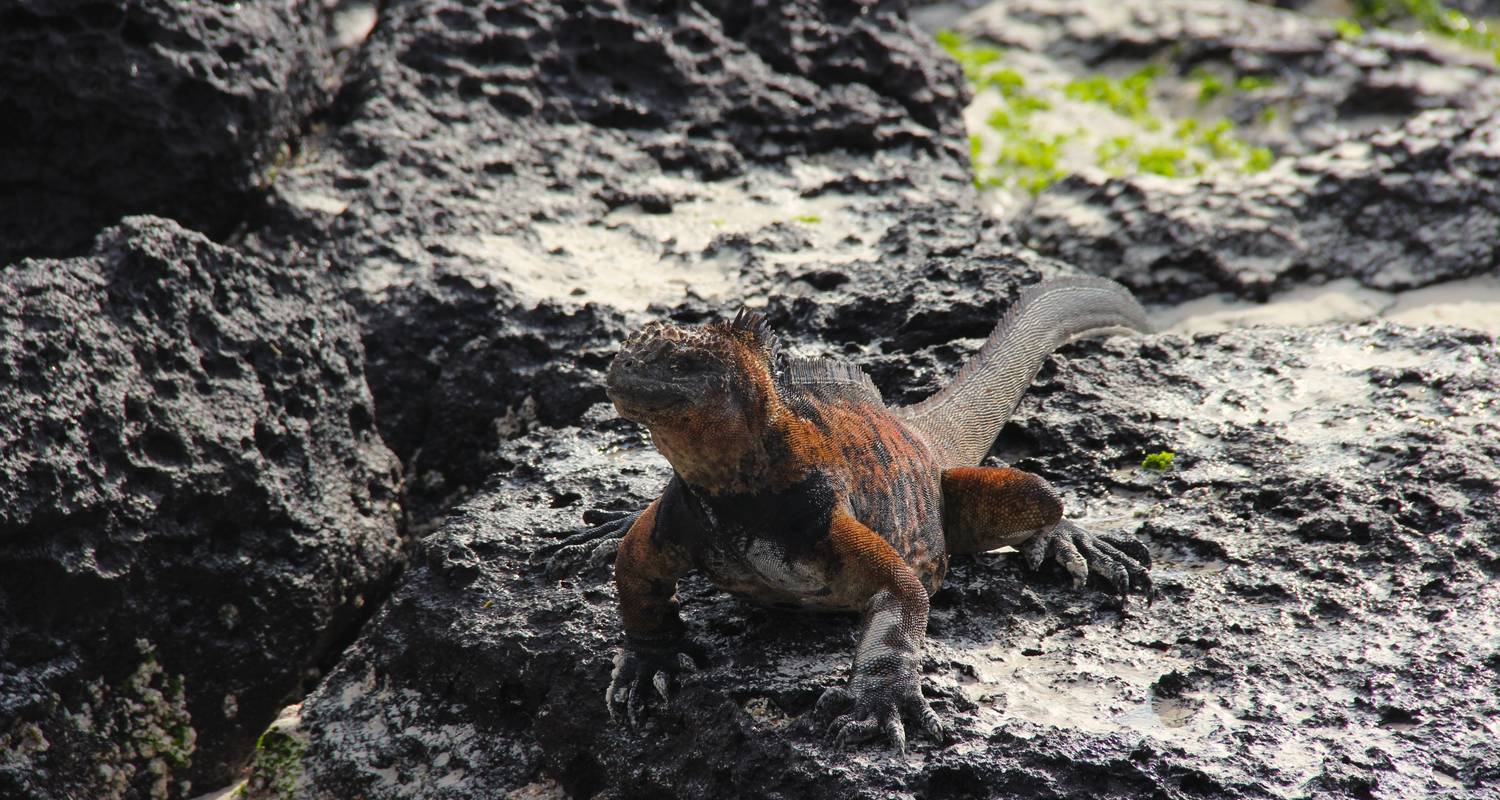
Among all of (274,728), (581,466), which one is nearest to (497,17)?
(581,466)

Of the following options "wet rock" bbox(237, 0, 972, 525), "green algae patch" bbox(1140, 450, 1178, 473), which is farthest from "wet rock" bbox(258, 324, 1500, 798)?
"wet rock" bbox(237, 0, 972, 525)

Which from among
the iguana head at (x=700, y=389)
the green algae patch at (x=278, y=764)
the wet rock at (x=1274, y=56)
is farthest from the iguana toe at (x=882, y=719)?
the wet rock at (x=1274, y=56)

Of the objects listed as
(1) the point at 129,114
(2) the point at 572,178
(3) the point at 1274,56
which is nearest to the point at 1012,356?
(2) the point at 572,178

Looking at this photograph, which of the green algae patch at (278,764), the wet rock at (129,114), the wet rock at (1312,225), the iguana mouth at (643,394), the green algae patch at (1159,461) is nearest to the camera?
the iguana mouth at (643,394)

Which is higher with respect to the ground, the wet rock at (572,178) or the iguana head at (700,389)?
the wet rock at (572,178)

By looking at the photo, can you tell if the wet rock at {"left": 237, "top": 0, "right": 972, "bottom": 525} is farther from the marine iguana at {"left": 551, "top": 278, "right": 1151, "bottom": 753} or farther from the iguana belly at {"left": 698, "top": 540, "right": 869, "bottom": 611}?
the iguana belly at {"left": 698, "top": 540, "right": 869, "bottom": 611}

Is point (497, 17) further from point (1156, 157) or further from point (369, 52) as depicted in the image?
point (1156, 157)

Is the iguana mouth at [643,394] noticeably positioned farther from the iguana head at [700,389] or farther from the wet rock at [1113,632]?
the wet rock at [1113,632]
